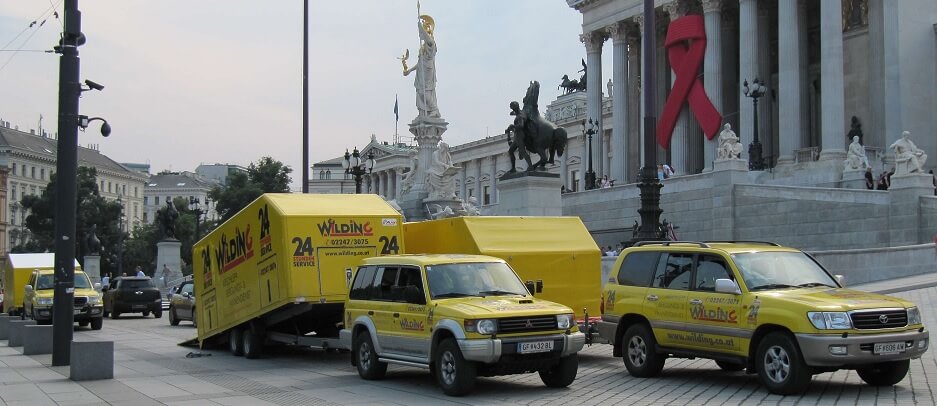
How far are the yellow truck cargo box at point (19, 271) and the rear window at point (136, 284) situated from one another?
234 cm

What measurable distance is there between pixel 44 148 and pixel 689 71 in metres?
90.7

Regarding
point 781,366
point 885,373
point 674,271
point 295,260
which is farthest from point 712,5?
point 781,366

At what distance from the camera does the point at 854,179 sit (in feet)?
126

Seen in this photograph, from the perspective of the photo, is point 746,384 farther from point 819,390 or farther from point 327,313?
point 327,313

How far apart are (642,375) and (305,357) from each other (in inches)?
285

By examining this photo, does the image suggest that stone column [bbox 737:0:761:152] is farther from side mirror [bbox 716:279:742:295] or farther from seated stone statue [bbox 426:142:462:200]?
side mirror [bbox 716:279:742:295]

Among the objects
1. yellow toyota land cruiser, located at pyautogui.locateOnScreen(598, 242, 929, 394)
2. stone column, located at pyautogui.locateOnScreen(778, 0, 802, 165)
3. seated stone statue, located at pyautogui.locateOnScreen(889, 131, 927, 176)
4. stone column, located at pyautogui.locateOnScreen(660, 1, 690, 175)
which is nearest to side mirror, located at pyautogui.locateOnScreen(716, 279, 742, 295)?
yellow toyota land cruiser, located at pyautogui.locateOnScreen(598, 242, 929, 394)

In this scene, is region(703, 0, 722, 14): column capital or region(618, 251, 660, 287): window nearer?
region(618, 251, 660, 287): window

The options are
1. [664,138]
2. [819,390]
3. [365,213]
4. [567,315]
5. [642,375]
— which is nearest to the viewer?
[819,390]

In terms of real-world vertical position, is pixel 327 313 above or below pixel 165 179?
below

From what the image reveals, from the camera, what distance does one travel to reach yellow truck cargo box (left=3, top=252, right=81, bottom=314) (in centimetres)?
3303

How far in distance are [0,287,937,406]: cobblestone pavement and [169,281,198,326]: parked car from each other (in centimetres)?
1153

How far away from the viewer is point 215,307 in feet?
64.6

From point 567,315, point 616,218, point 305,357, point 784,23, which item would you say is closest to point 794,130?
point 784,23
